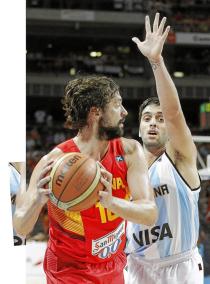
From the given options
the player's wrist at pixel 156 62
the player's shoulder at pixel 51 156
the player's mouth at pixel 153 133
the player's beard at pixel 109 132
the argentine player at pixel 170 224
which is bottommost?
the argentine player at pixel 170 224

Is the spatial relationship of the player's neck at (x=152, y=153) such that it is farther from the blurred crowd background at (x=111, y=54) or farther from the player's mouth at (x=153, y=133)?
the blurred crowd background at (x=111, y=54)

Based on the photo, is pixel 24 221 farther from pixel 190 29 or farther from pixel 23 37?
pixel 190 29

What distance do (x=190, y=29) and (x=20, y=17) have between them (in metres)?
15.4

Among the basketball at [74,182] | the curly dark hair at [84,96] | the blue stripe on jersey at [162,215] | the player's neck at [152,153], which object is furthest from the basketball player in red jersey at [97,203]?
the player's neck at [152,153]

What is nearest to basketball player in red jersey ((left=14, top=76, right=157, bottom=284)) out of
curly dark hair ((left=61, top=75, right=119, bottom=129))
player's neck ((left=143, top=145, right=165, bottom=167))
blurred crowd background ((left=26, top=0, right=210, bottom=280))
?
curly dark hair ((left=61, top=75, right=119, bottom=129))

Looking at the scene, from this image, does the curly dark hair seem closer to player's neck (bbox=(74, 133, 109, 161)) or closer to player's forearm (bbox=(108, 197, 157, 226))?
player's neck (bbox=(74, 133, 109, 161))

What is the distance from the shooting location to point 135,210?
2471mm

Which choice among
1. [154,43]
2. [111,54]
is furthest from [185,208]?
[111,54]

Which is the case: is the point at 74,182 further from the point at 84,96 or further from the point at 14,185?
the point at 14,185

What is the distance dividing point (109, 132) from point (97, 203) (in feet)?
1.18

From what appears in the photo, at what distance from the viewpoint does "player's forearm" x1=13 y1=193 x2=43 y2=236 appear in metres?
2.51

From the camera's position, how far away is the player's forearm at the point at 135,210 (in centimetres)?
240

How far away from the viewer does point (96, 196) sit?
2.39 meters

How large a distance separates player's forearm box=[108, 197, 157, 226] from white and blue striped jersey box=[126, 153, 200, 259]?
0.73 meters
